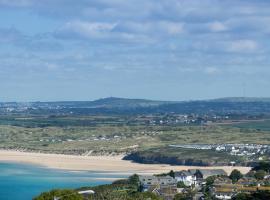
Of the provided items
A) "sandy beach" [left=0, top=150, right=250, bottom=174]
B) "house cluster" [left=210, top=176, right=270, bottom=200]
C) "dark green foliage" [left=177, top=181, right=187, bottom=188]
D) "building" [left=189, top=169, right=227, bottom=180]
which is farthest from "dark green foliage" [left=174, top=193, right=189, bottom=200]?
"sandy beach" [left=0, top=150, right=250, bottom=174]

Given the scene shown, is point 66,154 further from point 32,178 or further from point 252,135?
point 252,135

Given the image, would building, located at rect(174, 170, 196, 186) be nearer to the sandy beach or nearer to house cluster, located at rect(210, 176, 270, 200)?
house cluster, located at rect(210, 176, 270, 200)

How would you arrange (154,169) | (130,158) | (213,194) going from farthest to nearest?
(130,158) → (154,169) → (213,194)

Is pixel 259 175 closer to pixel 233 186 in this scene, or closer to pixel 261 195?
pixel 233 186

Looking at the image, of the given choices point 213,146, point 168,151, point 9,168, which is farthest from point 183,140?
point 9,168

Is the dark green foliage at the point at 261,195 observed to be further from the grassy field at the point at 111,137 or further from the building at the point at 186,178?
the grassy field at the point at 111,137

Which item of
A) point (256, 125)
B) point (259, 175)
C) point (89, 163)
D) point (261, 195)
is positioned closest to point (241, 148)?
point (89, 163)
